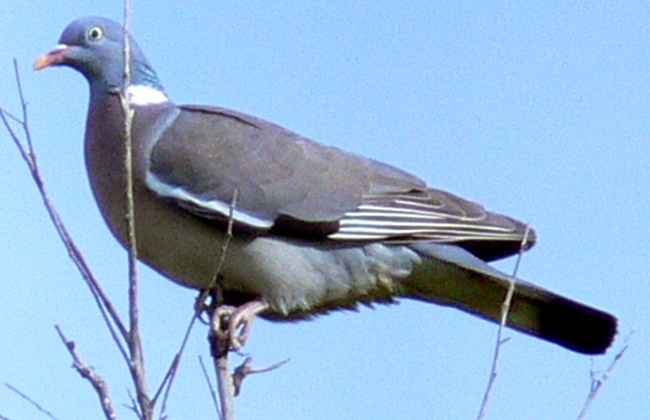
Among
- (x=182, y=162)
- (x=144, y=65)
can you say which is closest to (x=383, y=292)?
(x=182, y=162)

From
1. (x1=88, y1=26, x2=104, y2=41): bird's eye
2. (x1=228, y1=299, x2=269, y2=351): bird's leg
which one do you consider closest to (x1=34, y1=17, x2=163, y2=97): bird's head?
(x1=88, y1=26, x2=104, y2=41): bird's eye

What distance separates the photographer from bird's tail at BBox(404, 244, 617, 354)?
17.7 ft

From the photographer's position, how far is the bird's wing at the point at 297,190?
532 centimetres

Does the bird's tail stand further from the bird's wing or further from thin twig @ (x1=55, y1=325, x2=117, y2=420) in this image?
thin twig @ (x1=55, y1=325, x2=117, y2=420)

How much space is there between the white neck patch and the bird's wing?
16cm

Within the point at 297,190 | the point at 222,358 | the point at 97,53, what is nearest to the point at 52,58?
the point at 97,53

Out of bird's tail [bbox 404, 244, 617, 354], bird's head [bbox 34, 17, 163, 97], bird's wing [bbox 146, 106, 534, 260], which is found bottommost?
bird's tail [bbox 404, 244, 617, 354]

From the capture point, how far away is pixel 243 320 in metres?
5.13

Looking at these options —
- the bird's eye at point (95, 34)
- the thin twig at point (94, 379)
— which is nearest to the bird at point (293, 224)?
the bird's eye at point (95, 34)

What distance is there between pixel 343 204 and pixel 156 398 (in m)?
2.28

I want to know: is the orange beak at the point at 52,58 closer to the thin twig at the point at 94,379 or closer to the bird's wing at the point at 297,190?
the bird's wing at the point at 297,190

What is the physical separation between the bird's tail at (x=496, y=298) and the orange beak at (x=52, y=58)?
1.67 m

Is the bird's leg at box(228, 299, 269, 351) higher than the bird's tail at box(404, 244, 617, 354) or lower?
lower

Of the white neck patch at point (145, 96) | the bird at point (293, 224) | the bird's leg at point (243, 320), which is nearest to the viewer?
the bird's leg at point (243, 320)
